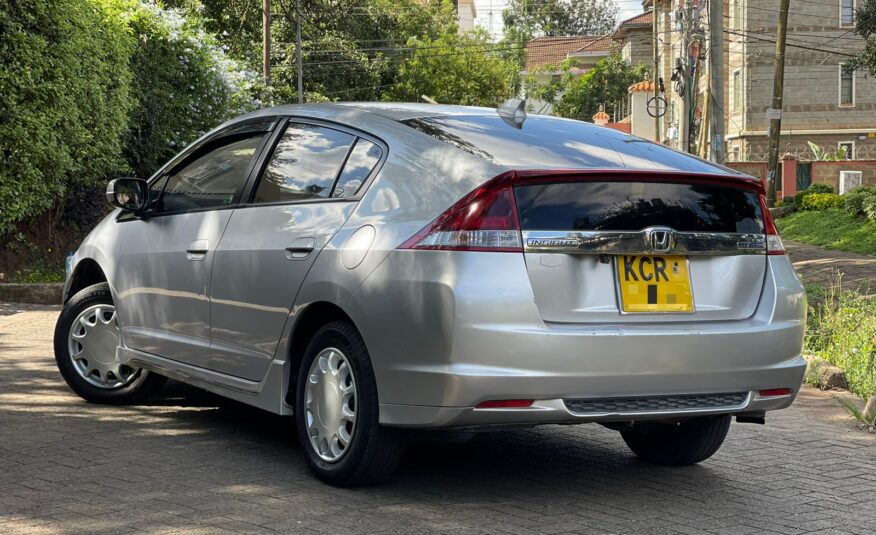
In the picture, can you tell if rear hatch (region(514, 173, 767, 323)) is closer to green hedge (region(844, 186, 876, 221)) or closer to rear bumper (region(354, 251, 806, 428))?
rear bumper (region(354, 251, 806, 428))

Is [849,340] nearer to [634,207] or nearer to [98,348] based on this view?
[634,207]

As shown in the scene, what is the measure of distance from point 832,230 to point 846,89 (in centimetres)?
2549

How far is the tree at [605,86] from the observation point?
80.2 m

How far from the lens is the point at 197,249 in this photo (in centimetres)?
612

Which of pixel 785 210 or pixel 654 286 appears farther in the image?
pixel 785 210

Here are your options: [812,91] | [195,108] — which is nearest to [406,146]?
[195,108]

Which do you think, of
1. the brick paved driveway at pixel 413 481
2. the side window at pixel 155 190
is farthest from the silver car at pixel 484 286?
the side window at pixel 155 190

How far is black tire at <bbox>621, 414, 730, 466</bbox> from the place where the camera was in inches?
227

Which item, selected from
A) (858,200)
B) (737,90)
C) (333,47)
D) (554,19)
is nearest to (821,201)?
(858,200)

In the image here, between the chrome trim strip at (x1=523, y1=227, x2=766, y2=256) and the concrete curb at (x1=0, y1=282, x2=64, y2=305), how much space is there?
9.58 m

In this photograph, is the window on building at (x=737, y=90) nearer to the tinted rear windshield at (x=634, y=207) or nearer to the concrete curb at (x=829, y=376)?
the concrete curb at (x=829, y=376)

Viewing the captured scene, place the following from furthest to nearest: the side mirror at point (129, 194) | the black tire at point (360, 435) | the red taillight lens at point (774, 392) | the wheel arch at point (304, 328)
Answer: the side mirror at point (129, 194) < the wheel arch at point (304, 328) < the red taillight lens at point (774, 392) < the black tire at point (360, 435)

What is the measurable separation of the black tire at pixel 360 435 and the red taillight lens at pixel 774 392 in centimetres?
153

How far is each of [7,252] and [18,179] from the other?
142 centimetres
